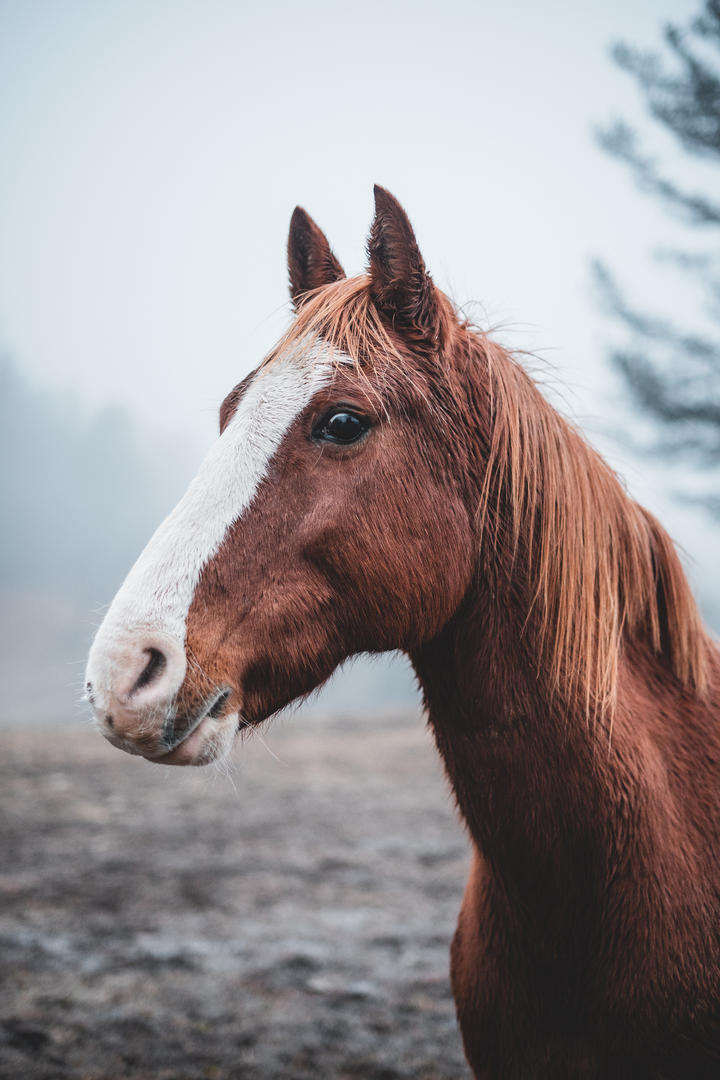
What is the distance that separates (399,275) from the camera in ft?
6.36

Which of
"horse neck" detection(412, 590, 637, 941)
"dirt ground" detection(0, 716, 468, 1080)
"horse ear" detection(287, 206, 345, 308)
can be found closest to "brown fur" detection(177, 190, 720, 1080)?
"horse neck" detection(412, 590, 637, 941)

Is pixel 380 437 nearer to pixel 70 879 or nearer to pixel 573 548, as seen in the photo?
pixel 573 548

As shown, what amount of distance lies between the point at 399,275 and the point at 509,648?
989 millimetres

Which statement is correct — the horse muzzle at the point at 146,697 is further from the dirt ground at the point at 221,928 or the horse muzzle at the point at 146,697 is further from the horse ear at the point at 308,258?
the horse ear at the point at 308,258

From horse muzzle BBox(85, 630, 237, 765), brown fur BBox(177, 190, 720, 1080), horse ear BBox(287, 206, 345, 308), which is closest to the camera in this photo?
horse muzzle BBox(85, 630, 237, 765)

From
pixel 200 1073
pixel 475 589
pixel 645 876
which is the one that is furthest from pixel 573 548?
pixel 200 1073

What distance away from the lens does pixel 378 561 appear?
1806 millimetres

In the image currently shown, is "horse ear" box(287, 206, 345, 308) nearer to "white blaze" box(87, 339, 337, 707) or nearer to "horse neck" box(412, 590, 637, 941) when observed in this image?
"white blaze" box(87, 339, 337, 707)

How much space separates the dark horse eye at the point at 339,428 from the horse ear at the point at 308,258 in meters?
0.63

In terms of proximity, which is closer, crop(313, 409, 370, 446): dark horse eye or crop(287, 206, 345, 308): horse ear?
crop(313, 409, 370, 446): dark horse eye

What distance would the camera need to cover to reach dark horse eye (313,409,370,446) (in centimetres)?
183

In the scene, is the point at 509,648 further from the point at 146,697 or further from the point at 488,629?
the point at 146,697

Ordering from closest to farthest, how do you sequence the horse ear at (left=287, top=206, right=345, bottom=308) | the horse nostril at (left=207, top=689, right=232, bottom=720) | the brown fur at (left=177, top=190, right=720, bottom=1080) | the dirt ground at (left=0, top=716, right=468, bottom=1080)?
the horse nostril at (left=207, top=689, right=232, bottom=720), the brown fur at (left=177, top=190, right=720, bottom=1080), the horse ear at (left=287, top=206, right=345, bottom=308), the dirt ground at (left=0, top=716, right=468, bottom=1080)

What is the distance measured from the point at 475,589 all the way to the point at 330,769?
8.61 metres
